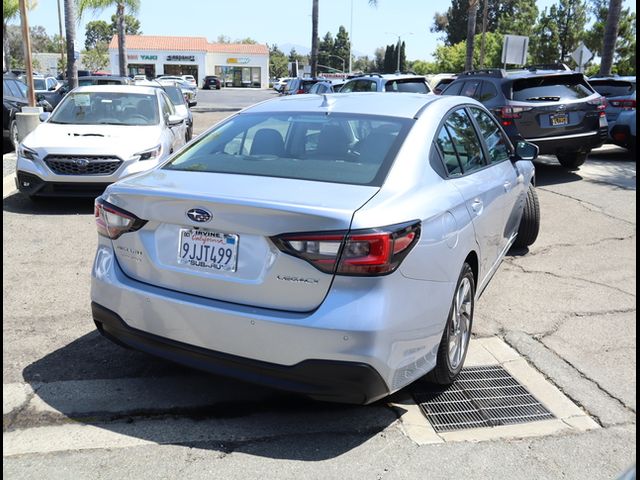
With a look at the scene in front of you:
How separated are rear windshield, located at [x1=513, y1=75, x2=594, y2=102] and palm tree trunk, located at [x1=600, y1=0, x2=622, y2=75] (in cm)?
982

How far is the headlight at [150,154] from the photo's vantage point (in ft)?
26.7

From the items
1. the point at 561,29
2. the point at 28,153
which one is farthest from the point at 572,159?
the point at 561,29

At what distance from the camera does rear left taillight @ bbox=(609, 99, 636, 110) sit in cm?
1368

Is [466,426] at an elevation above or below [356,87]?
below

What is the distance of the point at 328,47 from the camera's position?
371ft

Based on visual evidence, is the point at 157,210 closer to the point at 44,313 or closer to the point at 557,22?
the point at 44,313

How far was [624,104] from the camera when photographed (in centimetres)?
1387

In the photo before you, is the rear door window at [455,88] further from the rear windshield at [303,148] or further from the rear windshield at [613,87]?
the rear windshield at [303,148]

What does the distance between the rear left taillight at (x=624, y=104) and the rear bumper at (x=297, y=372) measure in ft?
42.0

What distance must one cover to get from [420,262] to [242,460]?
49.3 inches

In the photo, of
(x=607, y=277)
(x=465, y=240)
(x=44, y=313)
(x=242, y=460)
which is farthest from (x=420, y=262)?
(x=607, y=277)

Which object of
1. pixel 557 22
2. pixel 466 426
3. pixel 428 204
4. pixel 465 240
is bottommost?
pixel 466 426

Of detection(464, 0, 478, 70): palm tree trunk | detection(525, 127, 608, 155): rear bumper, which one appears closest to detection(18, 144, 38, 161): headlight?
detection(525, 127, 608, 155): rear bumper

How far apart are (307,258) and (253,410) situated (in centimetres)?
107
